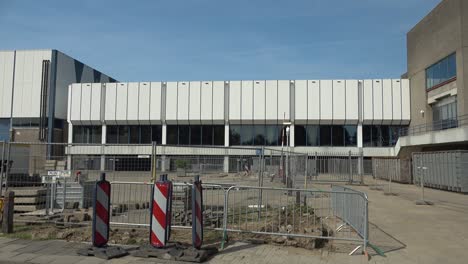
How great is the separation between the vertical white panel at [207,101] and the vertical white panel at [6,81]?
25.3 metres

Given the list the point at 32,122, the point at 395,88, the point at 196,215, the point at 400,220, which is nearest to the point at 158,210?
the point at 196,215

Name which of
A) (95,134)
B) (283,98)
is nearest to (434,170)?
(283,98)

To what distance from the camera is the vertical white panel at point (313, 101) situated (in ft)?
149

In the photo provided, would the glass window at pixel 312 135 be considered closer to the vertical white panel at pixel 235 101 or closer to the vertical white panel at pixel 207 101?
the vertical white panel at pixel 235 101

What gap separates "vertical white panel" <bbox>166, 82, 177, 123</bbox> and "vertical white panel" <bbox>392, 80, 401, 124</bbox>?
82.1 feet

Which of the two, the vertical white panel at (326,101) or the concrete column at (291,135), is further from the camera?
the concrete column at (291,135)

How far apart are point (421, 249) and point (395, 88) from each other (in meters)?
39.7

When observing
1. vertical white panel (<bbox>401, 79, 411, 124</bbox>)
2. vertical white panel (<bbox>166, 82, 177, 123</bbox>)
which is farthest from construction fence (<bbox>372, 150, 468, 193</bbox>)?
vertical white panel (<bbox>166, 82, 177, 123</bbox>)

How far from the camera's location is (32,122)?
51.1m

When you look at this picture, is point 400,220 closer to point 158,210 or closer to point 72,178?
point 158,210

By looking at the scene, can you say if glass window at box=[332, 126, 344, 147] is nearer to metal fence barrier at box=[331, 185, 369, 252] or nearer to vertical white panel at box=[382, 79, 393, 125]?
vertical white panel at box=[382, 79, 393, 125]

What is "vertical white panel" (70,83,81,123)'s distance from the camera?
49.2 metres

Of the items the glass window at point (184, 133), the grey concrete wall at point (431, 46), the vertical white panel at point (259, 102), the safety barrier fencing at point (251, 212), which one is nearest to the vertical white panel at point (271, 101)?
the vertical white panel at point (259, 102)

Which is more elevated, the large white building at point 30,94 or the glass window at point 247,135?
the large white building at point 30,94
